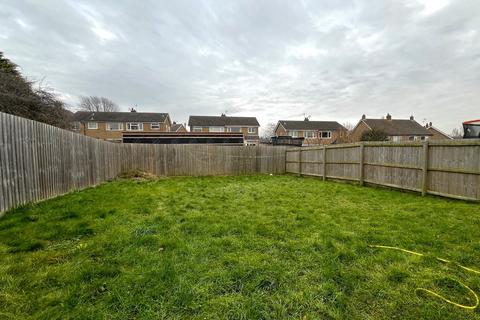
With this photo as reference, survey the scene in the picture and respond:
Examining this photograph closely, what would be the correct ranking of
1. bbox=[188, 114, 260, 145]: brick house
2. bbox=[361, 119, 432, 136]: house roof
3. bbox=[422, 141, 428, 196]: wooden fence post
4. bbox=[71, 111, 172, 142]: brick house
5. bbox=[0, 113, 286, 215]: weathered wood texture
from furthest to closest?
bbox=[188, 114, 260, 145]: brick house < bbox=[361, 119, 432, 136]: house roof < bbox=[71, 111, 172, 142]: brick house < bbox=[422, 141, 428, 196]: wooden fence post < bbox=[0, 113, 286, 215]: weathered wood texture

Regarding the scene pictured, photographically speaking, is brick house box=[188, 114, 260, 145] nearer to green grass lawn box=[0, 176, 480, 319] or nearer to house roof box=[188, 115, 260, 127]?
house roof box=[188, 115, 260, 127]

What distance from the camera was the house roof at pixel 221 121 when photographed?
3962 cm

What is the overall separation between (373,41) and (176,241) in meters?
13.3

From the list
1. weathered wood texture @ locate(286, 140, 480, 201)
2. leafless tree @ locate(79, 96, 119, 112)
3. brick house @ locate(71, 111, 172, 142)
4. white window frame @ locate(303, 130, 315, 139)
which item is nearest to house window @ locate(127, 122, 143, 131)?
brick house @ locate(71, 111, 172, 142)

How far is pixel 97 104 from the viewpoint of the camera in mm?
44750

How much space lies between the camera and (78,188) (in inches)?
266

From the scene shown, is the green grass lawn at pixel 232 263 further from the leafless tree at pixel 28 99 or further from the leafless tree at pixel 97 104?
the leafless tree at pixel 97 104

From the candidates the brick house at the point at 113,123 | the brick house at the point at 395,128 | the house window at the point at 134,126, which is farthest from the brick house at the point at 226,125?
the brick house at the point at 395,128

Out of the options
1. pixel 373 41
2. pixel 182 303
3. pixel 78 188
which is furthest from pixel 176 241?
pixel 373 41

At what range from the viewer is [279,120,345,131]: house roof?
42594mm

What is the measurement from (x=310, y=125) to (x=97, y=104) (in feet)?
149

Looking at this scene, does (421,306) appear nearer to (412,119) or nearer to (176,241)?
(176,241)

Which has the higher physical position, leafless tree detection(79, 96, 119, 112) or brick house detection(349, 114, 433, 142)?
leafless tree detection(79, 96, 119, 112)

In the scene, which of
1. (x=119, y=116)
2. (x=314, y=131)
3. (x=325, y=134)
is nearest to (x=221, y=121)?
(x=119, y=116)
